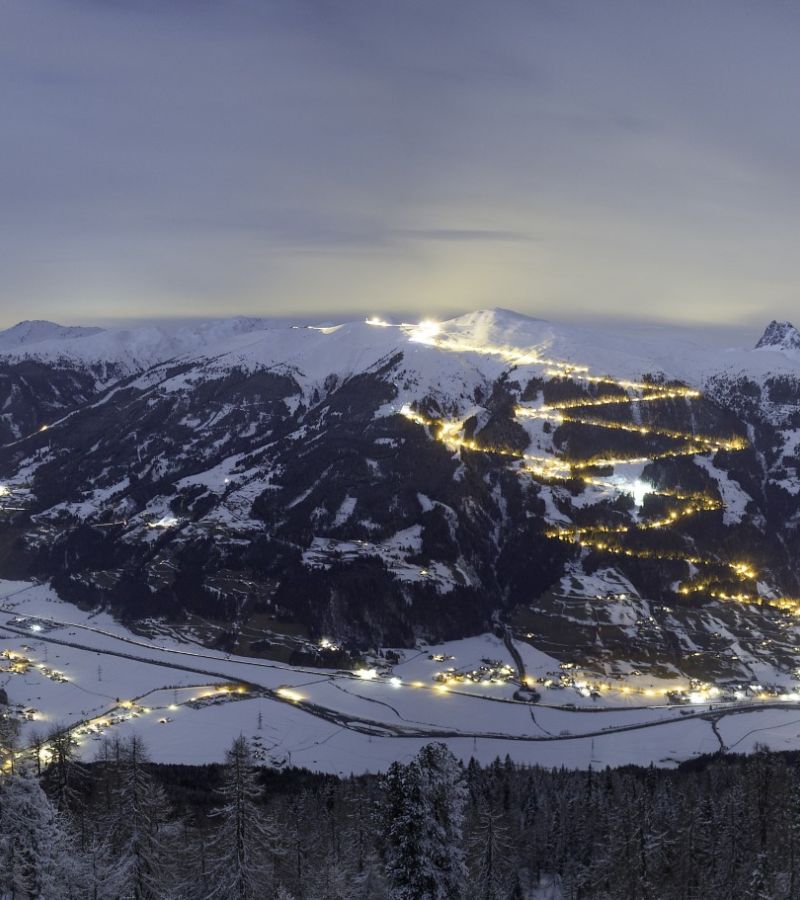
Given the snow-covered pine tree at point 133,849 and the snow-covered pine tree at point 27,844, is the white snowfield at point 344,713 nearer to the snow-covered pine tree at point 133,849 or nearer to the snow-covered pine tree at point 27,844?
the snow-covered pine tree at point 133,849

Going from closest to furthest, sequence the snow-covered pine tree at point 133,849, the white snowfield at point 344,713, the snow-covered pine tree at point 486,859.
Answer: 1. the snow-covered pine tree at point 133,849
2. the snow-covered pine tree at point 486,859
3. the white snowfield at point 344,713

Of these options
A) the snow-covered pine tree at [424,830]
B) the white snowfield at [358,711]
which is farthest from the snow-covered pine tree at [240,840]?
the white snowfield at [358,711]

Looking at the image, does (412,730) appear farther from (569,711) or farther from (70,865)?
(70,865)

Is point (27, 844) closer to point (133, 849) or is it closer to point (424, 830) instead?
point (133, 849)

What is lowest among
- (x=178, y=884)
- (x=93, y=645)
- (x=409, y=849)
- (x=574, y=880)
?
(x=574, y=880)

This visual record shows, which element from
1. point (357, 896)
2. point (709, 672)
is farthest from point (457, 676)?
point (357, 896)

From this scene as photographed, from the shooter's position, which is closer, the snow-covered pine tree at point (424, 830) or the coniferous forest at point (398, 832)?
the snow-covered pine tree at point (424, 830)
